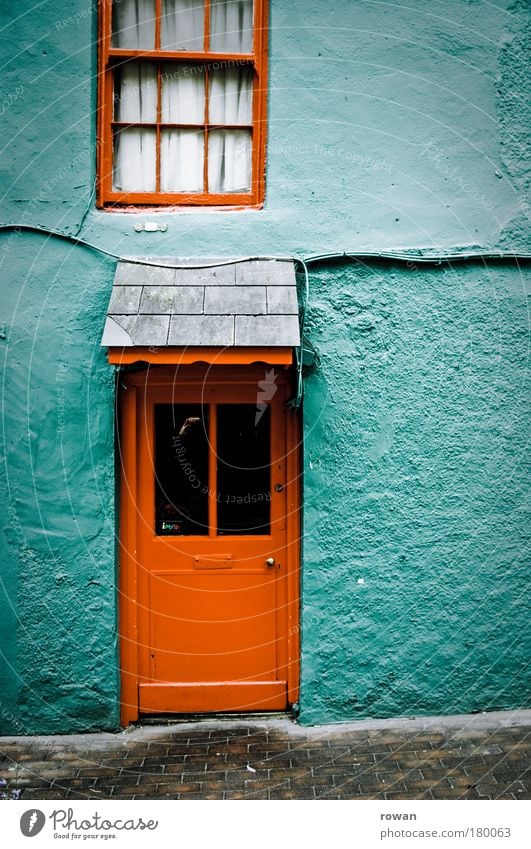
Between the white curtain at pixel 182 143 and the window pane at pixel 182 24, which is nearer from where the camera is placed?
the window pane at pixel 182 24

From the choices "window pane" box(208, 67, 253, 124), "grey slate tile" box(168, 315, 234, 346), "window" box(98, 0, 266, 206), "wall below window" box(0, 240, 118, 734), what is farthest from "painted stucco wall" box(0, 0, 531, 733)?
"grey slate tile" box(168, 315, 234, 346)

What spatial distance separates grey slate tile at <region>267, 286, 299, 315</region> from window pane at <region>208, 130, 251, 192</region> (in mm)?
922

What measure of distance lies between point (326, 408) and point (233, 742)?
2312 millimetres

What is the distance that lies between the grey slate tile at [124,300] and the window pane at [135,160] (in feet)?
2.85

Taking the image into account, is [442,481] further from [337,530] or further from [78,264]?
[78,264]

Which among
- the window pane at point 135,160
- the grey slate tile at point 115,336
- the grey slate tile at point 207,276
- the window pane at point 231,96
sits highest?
the window pane at point 231,96

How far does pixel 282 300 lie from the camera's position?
13.9 ft

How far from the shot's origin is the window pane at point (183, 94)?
184 inches

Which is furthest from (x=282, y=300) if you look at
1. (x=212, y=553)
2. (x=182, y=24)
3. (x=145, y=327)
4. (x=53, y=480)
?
(x=182, y=24)

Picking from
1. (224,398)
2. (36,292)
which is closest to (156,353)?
(224,398)

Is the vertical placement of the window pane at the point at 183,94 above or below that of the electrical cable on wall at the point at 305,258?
above

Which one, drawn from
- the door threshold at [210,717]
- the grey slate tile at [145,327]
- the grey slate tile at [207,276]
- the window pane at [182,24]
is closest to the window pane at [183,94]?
the window pane at [182,24]

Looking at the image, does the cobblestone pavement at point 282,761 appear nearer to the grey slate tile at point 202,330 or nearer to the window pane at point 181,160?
the grey slate tile at point 202,330

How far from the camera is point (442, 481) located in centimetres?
462
